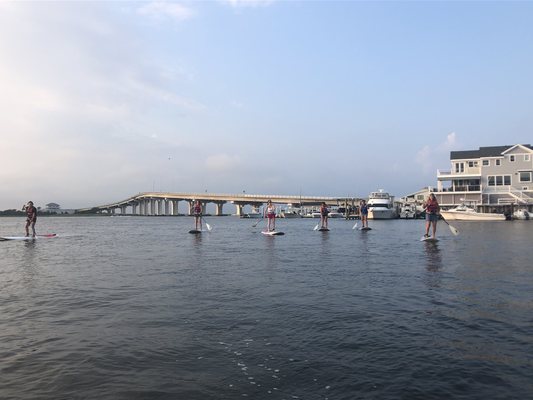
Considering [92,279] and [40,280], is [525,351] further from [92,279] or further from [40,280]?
[40,280]

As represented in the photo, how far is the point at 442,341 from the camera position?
25.3 ft

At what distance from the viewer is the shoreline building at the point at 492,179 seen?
82.1m

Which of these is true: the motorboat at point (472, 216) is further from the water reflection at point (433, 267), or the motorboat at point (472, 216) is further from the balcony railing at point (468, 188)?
the water reflection at point (433, 267)

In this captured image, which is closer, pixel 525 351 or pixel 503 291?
pixel 525 351

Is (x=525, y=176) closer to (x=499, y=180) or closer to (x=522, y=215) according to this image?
(x=499, y=180)

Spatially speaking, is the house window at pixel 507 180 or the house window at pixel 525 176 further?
the house window at pixel 507 180

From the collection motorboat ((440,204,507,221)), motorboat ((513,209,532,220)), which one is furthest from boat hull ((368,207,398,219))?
motorboat ((513,209,532,220))

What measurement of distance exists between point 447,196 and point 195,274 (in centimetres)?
8253

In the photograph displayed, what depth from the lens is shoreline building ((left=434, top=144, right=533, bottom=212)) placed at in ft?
269

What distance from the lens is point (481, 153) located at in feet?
287

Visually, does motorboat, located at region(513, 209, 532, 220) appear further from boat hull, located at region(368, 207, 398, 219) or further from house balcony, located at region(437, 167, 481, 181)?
boat hull, located at region(368, 207, 398, 219)

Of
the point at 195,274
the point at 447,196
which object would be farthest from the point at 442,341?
the point at 447,196

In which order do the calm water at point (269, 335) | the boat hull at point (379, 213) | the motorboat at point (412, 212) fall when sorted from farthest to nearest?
the motorboat at point (412, 212)
the boat hull at point (379, 213)
the calm water at point (269, 335)

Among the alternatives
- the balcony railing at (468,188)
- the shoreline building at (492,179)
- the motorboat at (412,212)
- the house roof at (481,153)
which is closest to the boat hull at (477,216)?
the shoreline building at (492,179)
